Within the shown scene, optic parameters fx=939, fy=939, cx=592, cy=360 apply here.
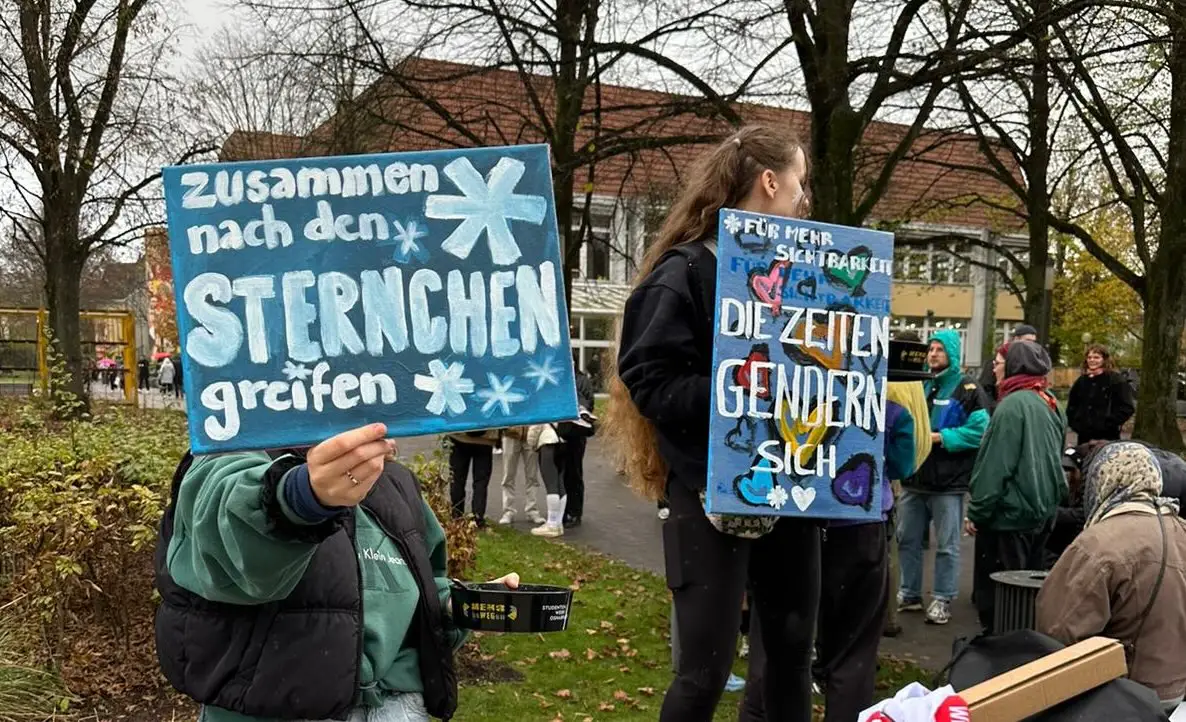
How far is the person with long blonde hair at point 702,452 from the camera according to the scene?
97.2 inches

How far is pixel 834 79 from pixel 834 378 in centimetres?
490

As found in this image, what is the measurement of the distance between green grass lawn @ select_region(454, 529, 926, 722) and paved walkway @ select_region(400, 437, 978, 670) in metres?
0.49

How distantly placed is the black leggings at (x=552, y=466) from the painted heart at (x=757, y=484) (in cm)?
629

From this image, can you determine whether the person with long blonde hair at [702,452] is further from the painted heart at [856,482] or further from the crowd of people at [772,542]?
the painted heart at [856,482]

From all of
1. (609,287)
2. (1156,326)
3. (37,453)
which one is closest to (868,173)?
(1156,326)

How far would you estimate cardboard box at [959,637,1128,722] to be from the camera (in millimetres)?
1861

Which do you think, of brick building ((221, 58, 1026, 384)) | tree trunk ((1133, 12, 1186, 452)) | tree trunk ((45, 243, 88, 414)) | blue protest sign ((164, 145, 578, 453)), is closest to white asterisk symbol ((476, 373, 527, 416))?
blue protest sign ((164, 145, 578, 453))

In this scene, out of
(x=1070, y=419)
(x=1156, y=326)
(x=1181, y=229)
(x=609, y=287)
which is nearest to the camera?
(x=1070, y=419)

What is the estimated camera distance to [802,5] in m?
6.88

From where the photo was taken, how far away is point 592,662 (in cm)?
502

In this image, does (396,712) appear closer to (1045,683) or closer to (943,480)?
(1045,683)

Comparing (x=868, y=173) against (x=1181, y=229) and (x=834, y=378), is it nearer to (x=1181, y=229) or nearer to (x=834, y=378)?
(x=1181, y=229)

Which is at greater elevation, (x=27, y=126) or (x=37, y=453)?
(x=27, y=126)

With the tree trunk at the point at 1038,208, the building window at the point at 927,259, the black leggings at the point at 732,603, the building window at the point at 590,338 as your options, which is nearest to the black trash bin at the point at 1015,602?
the black leggings at the point at 732,603
